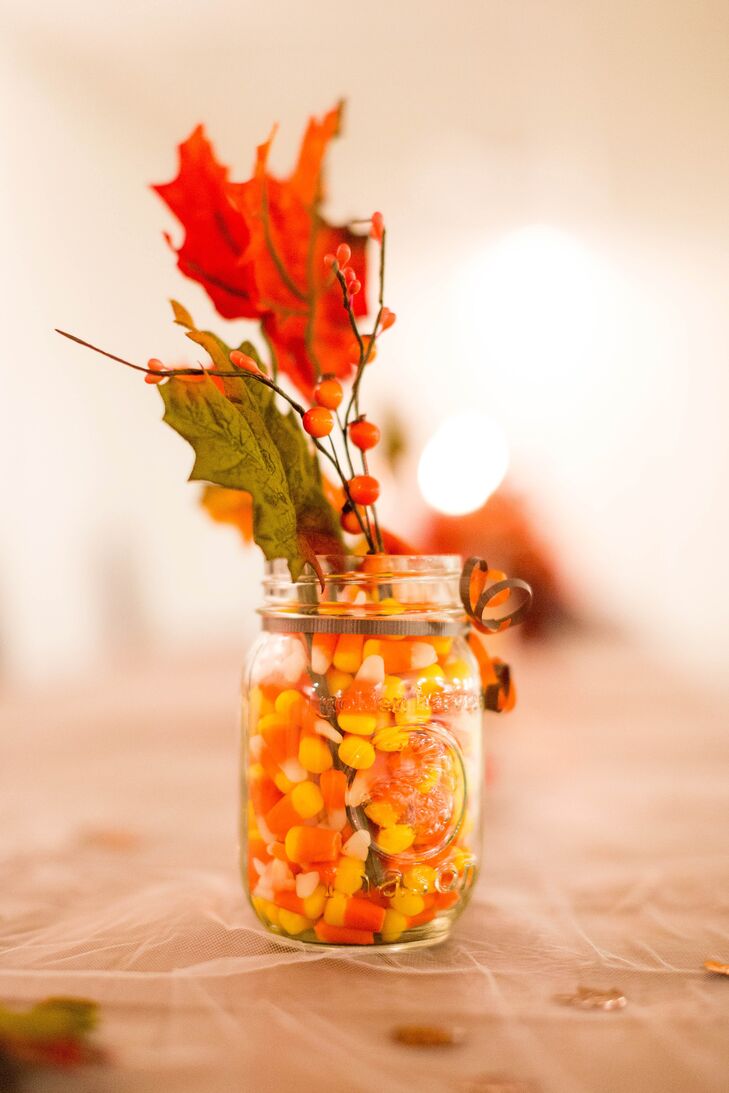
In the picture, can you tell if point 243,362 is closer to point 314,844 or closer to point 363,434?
point 363,434

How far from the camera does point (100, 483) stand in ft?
3.87

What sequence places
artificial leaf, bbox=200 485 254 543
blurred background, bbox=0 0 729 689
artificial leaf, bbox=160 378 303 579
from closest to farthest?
1. artificial leaf, bbox=160 378 303 579
2. artificial leaf, bbox=200 485 254 543
3. blurred background, bbox=0 0 729 689

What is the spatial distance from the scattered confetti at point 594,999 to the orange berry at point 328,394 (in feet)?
1.40

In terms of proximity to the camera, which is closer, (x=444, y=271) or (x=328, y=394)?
(x=328, y=394)

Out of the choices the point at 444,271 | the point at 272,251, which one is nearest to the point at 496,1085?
the point at 272,251

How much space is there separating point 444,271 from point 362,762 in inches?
27.5

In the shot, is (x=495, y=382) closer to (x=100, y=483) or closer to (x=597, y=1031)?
(x=100, y=483)

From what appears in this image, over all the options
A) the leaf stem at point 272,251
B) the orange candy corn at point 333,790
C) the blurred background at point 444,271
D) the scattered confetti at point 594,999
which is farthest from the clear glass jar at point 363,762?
the blurred background at point 444,271

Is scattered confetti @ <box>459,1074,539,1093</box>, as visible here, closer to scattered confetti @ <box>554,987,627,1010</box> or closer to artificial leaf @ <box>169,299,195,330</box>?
scattered confetti @ <box>554,987,627,1010</box>

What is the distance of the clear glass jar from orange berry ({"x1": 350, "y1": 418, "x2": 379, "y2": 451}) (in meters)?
0.10

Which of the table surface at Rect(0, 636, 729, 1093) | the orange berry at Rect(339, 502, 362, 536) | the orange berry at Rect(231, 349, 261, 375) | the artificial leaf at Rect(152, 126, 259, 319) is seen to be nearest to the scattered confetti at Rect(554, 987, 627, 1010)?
the table surface at Rect(0, 636, 729, 1093)

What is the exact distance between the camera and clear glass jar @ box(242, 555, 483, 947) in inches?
26.3

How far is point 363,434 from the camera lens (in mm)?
739

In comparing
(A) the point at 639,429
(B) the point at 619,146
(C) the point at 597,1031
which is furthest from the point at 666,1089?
(B) the point at 619,146
